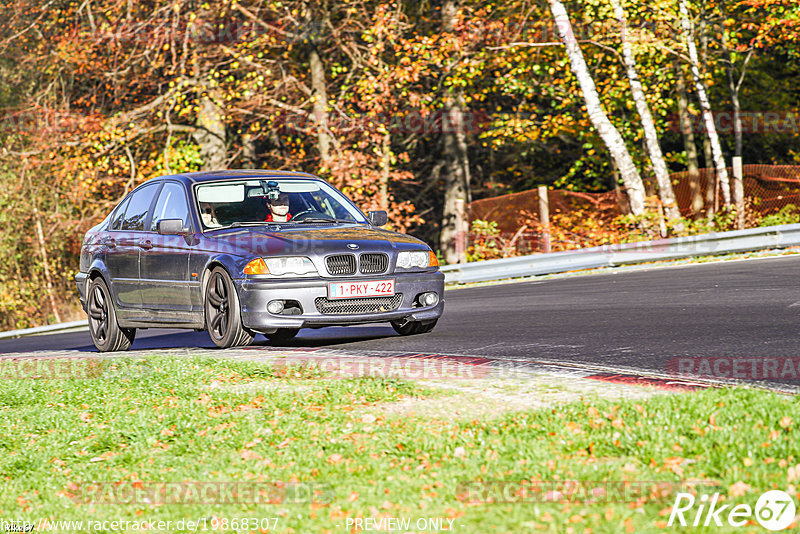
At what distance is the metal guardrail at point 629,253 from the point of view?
1803 centimetres

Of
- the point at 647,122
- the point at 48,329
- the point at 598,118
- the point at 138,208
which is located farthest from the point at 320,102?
the point at 138,208

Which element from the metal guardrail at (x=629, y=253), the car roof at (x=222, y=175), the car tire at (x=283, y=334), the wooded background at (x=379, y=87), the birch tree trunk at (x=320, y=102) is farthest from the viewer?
the birch tree trunk at (x=320, y=102)

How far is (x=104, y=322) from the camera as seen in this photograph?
37.9 feet

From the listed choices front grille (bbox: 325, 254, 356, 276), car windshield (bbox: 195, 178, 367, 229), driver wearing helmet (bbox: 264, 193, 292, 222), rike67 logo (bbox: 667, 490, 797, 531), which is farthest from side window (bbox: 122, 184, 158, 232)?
rike67 logo (bbox: 667, 490, 797, 531)

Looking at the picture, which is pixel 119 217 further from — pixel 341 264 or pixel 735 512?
pixel 735 512

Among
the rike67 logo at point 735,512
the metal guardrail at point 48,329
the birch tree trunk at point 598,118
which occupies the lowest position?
the rike67 logo at point 735,512

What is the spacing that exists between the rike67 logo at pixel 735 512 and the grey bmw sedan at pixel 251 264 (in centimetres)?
558

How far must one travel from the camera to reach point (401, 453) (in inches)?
214

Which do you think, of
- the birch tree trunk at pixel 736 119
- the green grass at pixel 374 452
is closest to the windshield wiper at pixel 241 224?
the green grass at pixel 374 452

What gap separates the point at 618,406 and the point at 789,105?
2665 centimetres

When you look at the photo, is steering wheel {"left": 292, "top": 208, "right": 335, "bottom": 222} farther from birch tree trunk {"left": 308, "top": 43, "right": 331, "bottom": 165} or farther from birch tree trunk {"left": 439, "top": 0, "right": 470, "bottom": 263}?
birch tree trunk {"left": 439, "top": 0, "right": 470, "bottom": 263}

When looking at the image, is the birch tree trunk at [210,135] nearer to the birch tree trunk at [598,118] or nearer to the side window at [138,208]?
the birch tree trunk at [598,118]

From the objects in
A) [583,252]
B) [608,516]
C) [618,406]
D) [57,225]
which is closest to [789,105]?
[583,252]

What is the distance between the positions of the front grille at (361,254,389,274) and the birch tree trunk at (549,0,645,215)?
13.5 meters
